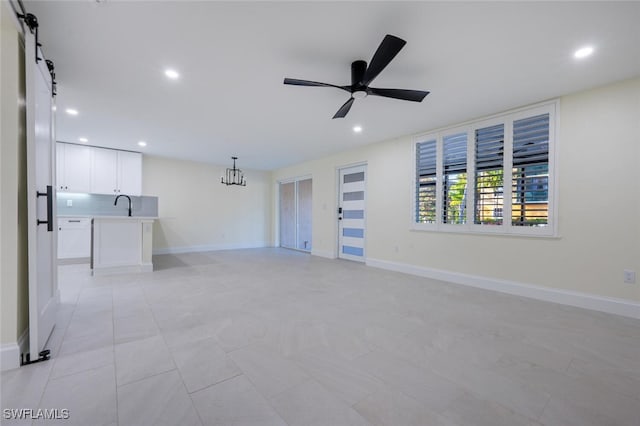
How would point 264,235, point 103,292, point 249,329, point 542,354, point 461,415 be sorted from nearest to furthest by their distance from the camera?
point 461,415, point 542,354, point 249,329, point 103,292, point 264,235

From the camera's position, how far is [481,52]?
7.75 feet

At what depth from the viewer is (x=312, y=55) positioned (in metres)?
2.44

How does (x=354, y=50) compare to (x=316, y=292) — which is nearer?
(x=354, y=50)

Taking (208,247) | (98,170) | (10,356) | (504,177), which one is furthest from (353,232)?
(98,170)

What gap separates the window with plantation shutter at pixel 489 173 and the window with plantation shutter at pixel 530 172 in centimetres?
16

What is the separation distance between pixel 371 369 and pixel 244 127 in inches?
155

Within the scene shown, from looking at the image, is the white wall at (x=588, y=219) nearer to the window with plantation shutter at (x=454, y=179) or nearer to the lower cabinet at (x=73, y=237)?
the window with plantation shutter at (x=454, y=179)

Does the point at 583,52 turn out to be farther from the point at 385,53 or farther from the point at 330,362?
the point at 330,362

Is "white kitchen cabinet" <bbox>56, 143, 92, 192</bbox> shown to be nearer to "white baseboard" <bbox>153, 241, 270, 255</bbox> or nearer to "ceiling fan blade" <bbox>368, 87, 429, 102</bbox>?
"white baseboard" <bbox>153, 241, 270, 255</bbox>

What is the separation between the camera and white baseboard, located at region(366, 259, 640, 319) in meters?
2.82

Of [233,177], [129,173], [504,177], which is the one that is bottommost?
[504,177]

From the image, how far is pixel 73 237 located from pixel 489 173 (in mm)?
7595

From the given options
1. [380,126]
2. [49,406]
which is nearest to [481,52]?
[380,126]

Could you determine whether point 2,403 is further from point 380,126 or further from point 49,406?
point 380,126
